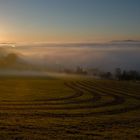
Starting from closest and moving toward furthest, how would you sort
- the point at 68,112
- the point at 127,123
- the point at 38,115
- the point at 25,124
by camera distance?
the point at 25,124 < the point at 127,123 < the point at 38,115 < the point at 68,112

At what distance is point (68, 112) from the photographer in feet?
178

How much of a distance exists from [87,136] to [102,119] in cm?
1325

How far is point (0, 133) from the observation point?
114 feet

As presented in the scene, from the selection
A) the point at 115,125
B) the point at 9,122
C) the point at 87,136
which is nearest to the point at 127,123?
the point at 115,125

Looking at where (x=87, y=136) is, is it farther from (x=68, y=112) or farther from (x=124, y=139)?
(x=68, y=112)

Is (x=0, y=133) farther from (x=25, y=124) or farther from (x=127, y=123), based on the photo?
(x=127, y=123)

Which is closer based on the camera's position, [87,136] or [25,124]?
[87,136]

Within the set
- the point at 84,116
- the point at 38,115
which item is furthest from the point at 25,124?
the point at 84,116

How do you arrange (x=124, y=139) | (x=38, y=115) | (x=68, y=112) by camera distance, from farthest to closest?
(x=68, y=112), (x=38, y=115), (x=124, y=139)

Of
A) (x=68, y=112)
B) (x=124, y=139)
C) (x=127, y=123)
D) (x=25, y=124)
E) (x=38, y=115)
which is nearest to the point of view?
(x=124, y=139)

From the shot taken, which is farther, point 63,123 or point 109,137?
point 63,123

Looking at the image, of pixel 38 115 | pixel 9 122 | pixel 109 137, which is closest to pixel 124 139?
pixel 109 137

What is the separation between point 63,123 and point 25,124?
15.6 ft

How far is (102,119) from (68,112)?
27.0 ft
